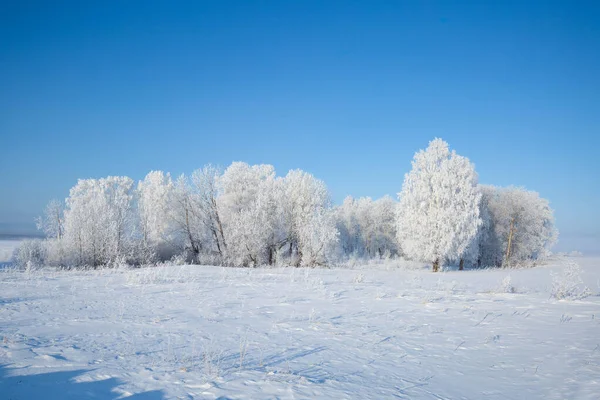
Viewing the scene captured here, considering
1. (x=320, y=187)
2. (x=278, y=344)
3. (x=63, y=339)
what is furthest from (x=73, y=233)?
(x=278, y=344)

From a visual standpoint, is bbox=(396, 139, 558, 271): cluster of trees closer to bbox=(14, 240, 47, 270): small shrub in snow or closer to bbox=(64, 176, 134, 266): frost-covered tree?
bbox=(64, 176, 134, 266): frost-covered tree

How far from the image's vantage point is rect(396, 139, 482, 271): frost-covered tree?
32.7 metres

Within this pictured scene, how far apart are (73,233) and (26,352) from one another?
1044 inches

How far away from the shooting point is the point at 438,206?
→ 33.3 meters

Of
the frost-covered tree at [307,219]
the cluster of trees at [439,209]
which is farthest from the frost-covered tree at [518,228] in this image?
the frost-covered tree at [307,219]

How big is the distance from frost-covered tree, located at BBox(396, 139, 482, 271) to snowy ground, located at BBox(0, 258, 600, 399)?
770 inches

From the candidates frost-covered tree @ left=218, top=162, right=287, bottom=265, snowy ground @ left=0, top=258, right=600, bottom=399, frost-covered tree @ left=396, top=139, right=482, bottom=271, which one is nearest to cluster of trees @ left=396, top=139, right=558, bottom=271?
frost-covered tree @ left=396, top=139, right=482, bottom=271

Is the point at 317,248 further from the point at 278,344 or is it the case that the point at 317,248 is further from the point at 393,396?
the point at 393,396

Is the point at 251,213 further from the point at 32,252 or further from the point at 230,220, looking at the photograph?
the point at 32,252

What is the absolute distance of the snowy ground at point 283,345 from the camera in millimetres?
5270

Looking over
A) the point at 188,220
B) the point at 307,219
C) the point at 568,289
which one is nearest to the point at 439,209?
the point at 307,219

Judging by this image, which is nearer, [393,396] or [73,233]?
[393,396]

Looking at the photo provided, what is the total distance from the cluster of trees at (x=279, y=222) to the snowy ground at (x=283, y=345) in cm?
1740

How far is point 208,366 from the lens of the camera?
225 inches
